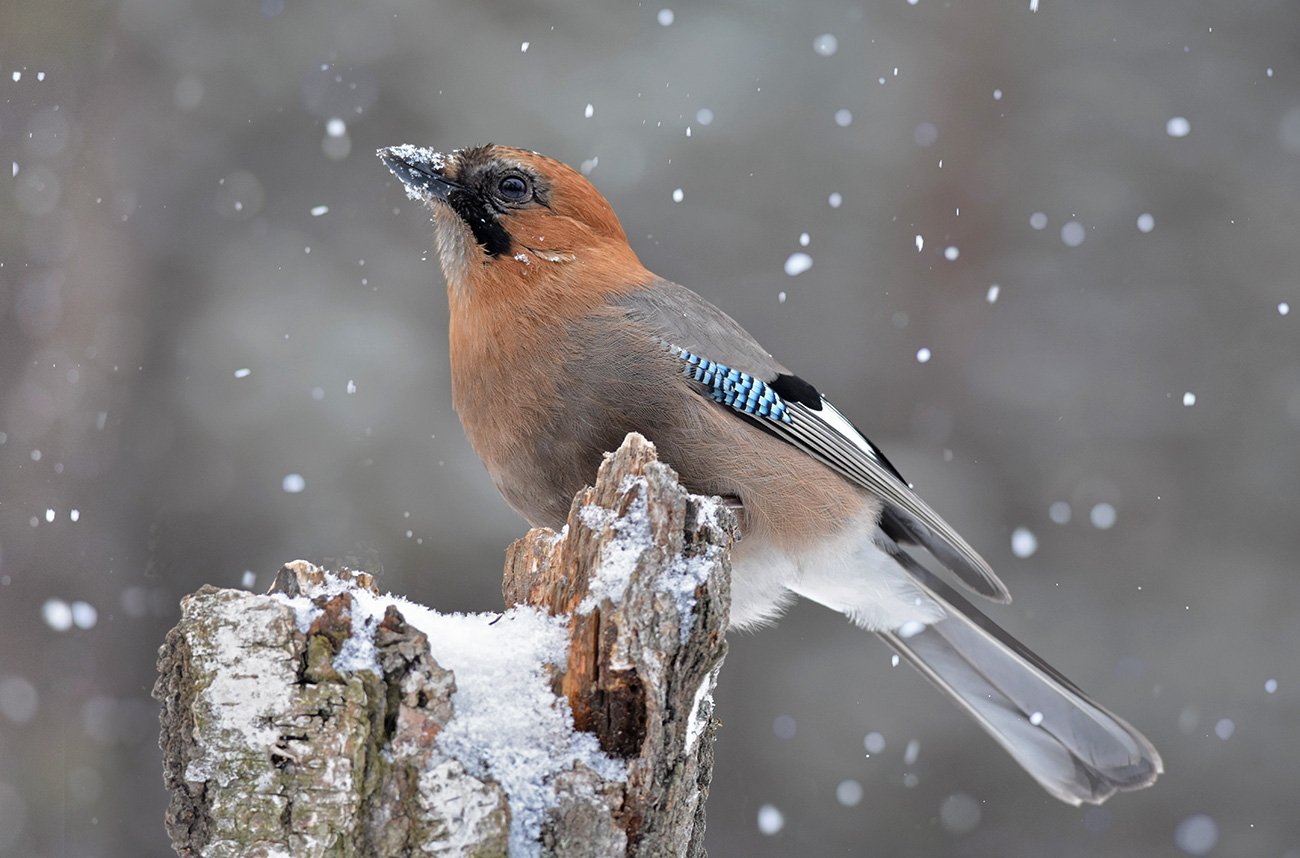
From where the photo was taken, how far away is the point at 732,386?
102 inches

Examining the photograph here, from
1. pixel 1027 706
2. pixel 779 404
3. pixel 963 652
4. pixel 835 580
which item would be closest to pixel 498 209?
pixel 779 404

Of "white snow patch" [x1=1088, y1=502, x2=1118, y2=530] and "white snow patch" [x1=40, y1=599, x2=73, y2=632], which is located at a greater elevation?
"white snow patch" [x1=1088, y1=502, x2=1118, y2=530]

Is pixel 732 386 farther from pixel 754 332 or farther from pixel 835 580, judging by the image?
pixel 754 332

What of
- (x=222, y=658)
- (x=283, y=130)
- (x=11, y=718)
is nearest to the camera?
(x=222, y=658)

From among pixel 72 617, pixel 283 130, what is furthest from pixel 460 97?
pixel 72 617

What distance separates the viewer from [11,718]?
4.14 metres

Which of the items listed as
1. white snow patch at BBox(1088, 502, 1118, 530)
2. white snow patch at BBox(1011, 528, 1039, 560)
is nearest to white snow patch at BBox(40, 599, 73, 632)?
white snow patch at BBox(1011, 528, 1039, 560)

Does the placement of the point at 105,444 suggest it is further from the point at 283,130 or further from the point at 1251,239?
the point at 1251,239

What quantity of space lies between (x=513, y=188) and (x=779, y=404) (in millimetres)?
793

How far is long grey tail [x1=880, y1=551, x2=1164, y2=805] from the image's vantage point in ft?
9.04

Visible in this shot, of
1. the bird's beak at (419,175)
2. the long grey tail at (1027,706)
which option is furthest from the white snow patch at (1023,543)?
the bird's beak at (419,175)

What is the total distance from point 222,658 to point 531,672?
424 millimetres

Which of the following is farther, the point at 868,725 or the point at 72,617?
the point at 868,725

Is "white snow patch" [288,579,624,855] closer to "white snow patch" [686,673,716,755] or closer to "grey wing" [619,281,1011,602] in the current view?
"white snow patch" [686,673,716,755]
